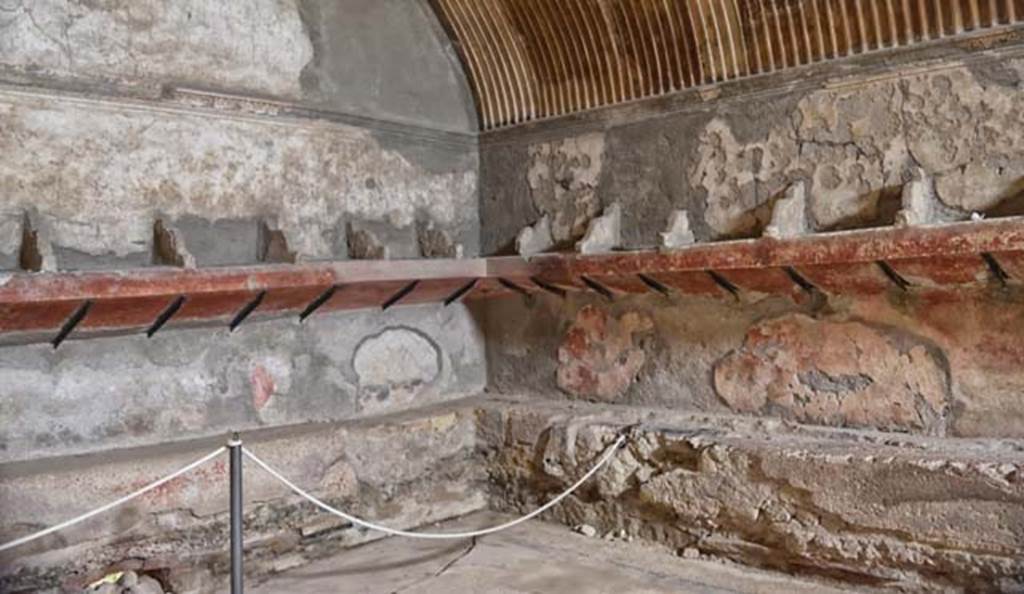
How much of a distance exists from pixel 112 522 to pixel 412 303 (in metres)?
1.93

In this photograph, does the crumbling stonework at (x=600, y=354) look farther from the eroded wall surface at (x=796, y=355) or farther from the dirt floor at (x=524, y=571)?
the dirt floor at (x=524, y=571)

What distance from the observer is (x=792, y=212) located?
3.79m

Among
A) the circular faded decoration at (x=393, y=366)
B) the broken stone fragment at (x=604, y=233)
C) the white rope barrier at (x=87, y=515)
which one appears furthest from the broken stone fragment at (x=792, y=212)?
the white rope barrier at (x=87, y=515)

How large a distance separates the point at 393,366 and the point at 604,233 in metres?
1.43

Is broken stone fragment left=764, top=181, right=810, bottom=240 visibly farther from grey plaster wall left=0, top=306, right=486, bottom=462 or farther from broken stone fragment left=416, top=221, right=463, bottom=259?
grey plaster wall left=0, top=306, right=486, bottom=462

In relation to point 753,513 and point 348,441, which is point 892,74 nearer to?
point 753,513

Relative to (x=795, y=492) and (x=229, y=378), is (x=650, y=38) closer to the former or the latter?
(x=795, y=492)

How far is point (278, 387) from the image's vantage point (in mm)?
4375

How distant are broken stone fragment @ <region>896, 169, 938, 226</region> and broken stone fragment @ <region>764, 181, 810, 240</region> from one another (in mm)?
461

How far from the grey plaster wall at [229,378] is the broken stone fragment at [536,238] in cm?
68

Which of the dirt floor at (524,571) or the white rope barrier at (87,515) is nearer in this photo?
the white rope barrier at (87,515)

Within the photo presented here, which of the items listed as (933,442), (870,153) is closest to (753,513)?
(933,442)

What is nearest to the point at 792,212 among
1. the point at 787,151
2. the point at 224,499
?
the point at 787,151

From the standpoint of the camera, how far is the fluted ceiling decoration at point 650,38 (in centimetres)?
355
